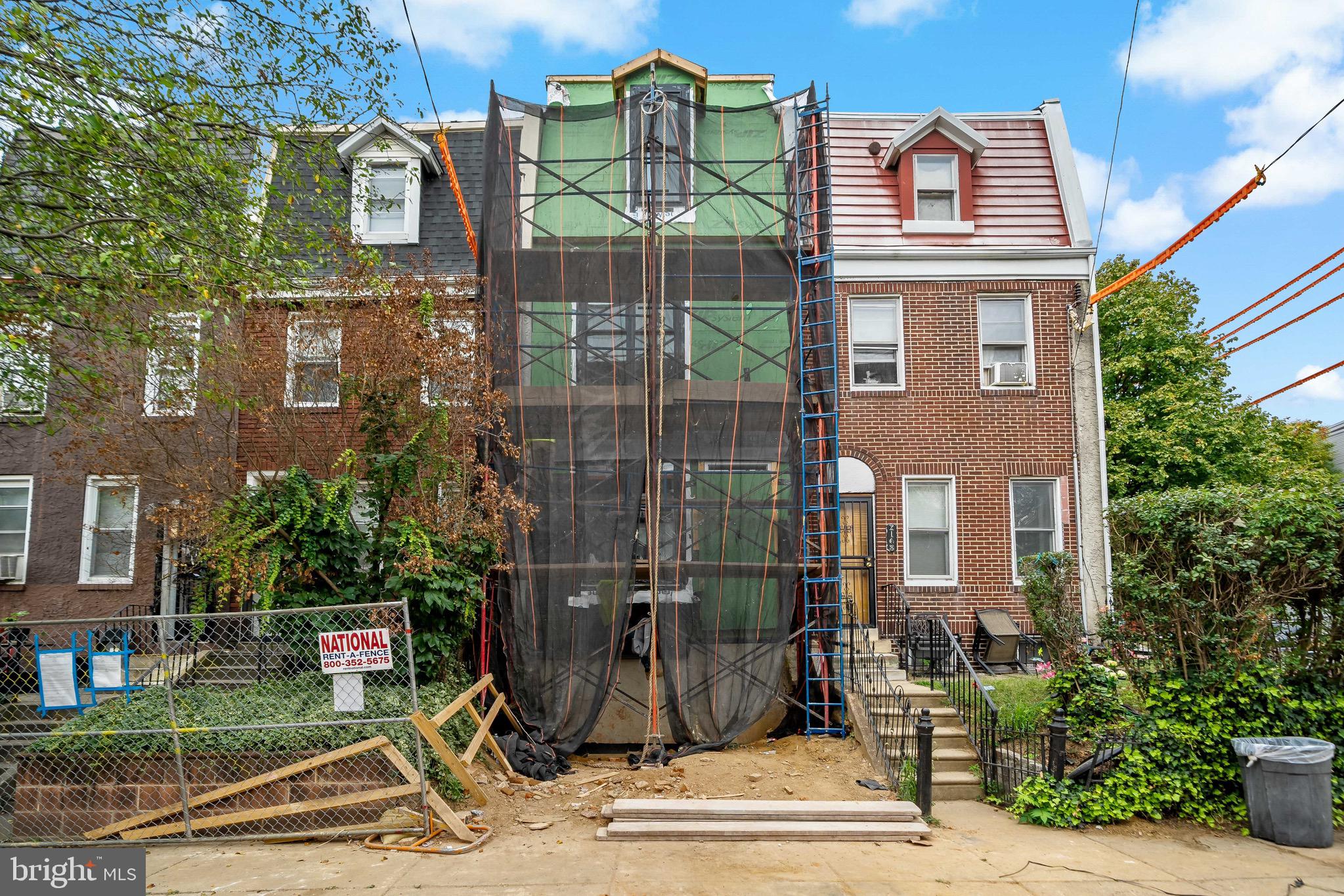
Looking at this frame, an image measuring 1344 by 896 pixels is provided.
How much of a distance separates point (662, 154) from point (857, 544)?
688 cm

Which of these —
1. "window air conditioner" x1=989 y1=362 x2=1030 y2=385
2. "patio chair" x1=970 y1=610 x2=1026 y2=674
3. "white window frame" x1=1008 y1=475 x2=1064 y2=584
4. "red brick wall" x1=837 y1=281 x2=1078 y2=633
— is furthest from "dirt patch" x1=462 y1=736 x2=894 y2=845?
"window air conditioner" x1=989 y1=362 x2=1030 y2=385

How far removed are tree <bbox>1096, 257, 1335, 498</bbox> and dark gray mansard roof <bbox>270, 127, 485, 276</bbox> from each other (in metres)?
18.9

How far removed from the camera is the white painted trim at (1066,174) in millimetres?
14938

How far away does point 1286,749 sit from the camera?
722 centimetres

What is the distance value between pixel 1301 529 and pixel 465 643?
8.75 m

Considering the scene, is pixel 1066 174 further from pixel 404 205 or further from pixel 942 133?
pixel 404 205

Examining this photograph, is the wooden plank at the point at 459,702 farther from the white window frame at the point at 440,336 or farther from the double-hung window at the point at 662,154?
the double-hung window at the point at 662,154

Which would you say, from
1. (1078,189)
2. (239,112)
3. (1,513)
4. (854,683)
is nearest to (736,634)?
(854,683)

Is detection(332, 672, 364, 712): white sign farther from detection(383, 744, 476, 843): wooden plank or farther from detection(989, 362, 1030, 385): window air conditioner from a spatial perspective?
detection(989, 362, 1030, 385): window air conditioner

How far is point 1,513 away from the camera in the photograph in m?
14.3

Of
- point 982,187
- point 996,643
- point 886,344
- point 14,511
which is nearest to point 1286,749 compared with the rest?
point 996,643

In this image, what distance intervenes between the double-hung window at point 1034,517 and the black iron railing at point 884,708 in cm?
429

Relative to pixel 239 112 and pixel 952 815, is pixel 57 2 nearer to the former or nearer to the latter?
pixel 239 112

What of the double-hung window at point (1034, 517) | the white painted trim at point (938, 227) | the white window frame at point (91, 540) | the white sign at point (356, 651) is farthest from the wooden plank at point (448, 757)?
the white painted trim at point (938, 227)
